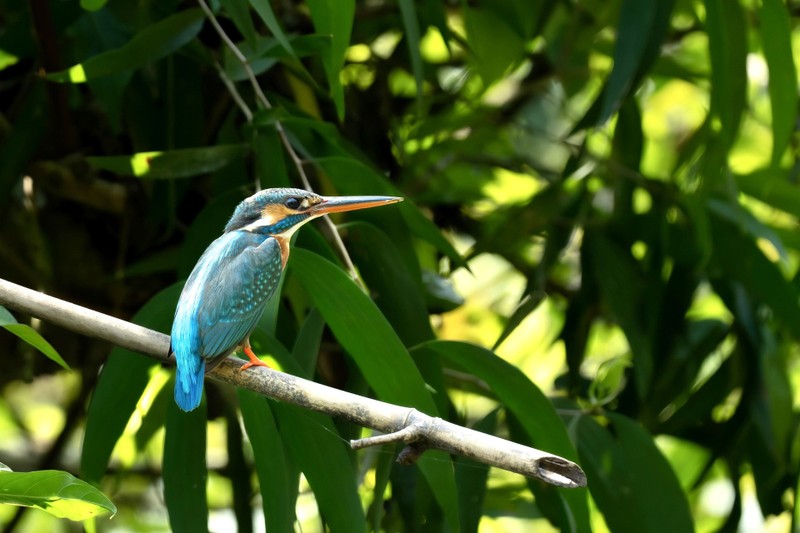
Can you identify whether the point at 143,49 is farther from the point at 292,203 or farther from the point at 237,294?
the point at 237,294

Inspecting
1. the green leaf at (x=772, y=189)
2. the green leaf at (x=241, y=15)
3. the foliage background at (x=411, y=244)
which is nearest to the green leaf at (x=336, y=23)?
the foliage background at (x=411, y=244)

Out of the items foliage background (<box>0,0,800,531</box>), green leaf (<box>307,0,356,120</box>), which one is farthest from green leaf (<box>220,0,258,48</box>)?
green leaf (<box>307,0,356,120</box>)

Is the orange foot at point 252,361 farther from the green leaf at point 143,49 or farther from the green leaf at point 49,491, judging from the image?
the green leaf at point 143,49

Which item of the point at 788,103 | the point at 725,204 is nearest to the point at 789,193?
the point at 725,204

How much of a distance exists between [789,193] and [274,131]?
1.51 metres

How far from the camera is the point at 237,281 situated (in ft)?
5.78

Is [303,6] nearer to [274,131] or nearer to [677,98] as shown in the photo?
[274,131]

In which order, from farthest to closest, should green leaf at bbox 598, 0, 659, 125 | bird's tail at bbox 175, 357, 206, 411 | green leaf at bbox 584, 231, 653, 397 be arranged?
green leaf at bbox 584, 231, 653, 397 → green leaf at bbox 598, 0, 659, 125 → bird's tail at bbox 175, 357, 206, 411

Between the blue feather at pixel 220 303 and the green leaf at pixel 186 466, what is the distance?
0.72 ft

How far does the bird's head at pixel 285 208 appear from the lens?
6.16 ft

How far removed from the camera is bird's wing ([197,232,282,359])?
1654mm

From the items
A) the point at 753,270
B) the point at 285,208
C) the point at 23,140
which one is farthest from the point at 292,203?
the point at 753,270

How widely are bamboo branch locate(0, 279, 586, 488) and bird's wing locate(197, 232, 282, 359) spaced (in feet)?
0.16

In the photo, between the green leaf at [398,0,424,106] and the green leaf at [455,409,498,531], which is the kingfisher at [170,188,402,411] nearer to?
the green leaf at [398,0,424,106]
